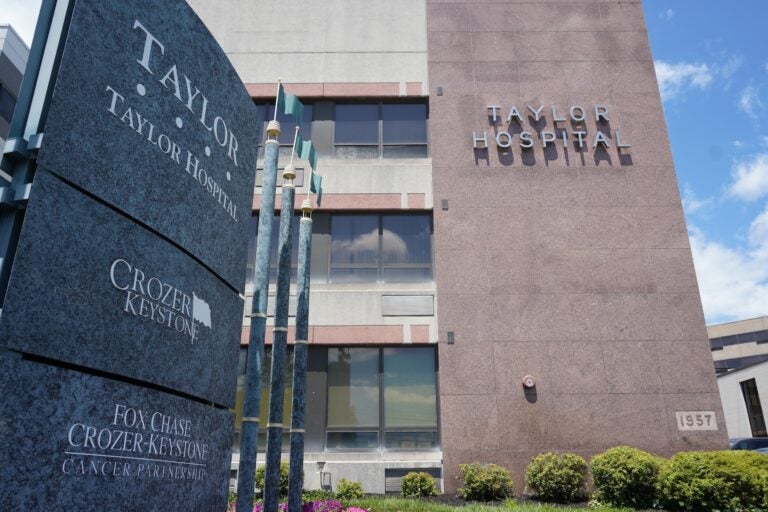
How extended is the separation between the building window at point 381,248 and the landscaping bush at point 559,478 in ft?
19.8

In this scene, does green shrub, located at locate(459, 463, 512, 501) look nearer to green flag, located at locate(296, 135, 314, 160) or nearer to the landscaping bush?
the landscaping bush

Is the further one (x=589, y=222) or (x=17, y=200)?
(x=589, y=222)

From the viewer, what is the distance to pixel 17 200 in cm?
346

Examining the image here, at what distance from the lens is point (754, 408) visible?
Result: 41031 millimetres

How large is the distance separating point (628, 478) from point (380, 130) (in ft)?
39.8

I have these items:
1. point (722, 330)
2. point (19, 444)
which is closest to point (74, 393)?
point (19, 444)

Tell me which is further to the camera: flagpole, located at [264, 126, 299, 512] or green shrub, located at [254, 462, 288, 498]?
green shrub, located at [254, 462, 288, 498]

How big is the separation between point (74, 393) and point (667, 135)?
19.2 m

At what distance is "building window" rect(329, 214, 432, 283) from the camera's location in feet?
58.2

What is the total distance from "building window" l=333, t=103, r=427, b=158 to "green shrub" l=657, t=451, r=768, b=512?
11.1 metres

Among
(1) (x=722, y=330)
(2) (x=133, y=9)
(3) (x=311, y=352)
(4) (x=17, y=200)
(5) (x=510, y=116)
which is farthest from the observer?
(1) (x=722, y=330)

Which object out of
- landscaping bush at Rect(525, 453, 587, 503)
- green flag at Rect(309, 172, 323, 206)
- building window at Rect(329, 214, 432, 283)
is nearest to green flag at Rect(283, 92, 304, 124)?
green flag at Rect(309, 172, 323, 206)

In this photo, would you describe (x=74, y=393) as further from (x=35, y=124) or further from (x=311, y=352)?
(x=311, y=352)

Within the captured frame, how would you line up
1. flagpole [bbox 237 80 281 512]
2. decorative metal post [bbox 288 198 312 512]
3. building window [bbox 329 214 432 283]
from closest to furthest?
flagpole [bbox 237 80 281 512] → decorative metal post [bbox 288 198 312 512] → building window [bbox 329 214 432 283]
